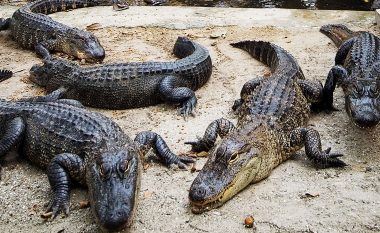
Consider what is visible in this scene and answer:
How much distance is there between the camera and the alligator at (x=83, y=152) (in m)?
3.14

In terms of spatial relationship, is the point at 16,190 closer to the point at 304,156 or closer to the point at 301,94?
the point at 304,156

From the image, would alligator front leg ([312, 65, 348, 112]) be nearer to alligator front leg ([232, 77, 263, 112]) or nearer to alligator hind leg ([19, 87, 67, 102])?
alligator front leg ([232, 77, 263, 112])

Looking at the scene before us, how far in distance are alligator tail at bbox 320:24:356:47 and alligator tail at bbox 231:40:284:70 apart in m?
1.14

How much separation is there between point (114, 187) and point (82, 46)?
14.0 ft

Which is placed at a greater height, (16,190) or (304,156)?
(304,156)

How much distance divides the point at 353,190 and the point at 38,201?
2.42 meters

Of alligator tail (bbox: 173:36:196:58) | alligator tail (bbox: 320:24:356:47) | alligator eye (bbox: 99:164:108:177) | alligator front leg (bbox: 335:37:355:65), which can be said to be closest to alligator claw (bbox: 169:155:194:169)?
alligator eye (bbox: 99:164:108:177)

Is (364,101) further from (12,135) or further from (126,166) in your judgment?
(12,135)

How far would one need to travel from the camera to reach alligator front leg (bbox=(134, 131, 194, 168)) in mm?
4105

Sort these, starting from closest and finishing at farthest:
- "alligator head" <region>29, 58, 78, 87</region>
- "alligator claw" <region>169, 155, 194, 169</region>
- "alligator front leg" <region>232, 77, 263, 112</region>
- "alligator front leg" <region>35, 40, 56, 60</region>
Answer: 1. "alligator claw" <region>169, 155, 194, 169</region>
2. "alligator front leg" <region>232, 77, 263, 112</region>
3. "alligator head" <region>29, 58, 78, 87</region>
4. "alligator front leg" <region>35, 40, 56, 60</region>

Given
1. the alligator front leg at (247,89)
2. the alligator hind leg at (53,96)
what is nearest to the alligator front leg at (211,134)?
the alligator front leg at (247,89)

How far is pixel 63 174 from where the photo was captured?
3707 millimetres

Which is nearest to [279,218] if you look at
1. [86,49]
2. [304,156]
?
[304,156]

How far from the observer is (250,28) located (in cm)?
778
